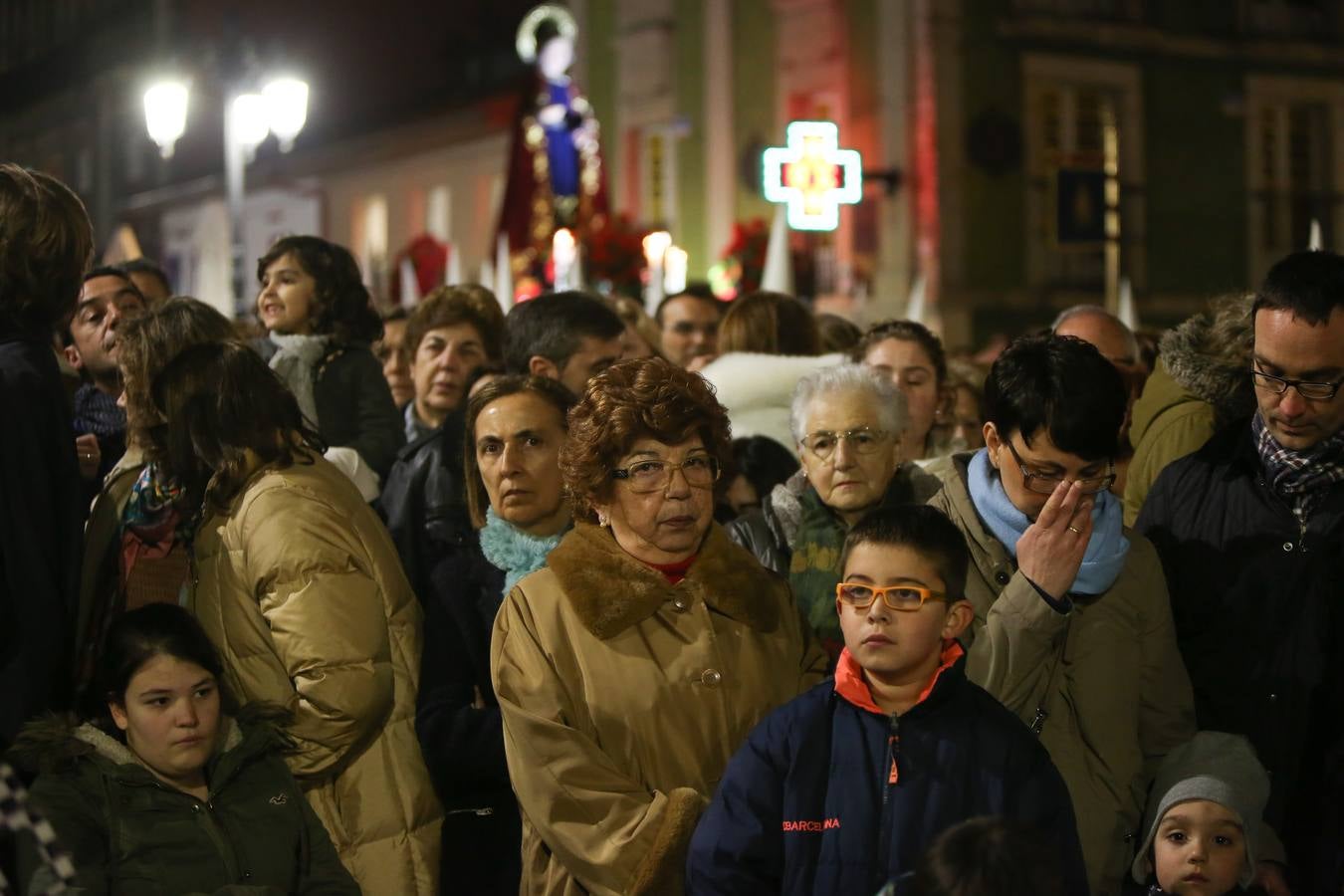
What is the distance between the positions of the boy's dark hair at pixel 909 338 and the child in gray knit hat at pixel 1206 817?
8.50 feet

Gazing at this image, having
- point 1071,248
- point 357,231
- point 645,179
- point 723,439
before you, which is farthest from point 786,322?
point 357,231

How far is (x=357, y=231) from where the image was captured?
42.5 meters

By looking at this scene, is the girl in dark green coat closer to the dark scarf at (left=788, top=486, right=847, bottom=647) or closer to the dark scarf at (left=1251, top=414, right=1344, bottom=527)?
the dark scarf at (left=788, top=486, right=847, bottom=647)

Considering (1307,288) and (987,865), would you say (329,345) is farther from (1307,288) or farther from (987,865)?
(987,865)

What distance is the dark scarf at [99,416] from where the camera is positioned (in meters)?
6.38

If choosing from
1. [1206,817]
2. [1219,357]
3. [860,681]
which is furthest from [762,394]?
[860,681]

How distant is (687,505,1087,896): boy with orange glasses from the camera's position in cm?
379

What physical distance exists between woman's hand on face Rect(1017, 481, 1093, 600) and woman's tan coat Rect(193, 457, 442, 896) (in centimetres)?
174

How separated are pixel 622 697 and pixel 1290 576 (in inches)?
70.1

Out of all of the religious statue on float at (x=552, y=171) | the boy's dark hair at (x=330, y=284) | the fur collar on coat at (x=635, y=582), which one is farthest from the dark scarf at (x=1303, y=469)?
the religious statue on float at (x=552, y=171)

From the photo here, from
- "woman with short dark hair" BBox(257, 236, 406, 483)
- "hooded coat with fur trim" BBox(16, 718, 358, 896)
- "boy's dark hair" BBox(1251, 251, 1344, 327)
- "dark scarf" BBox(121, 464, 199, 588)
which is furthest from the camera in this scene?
"woman with short dark hair" BBox(257, 236, 406, 483)

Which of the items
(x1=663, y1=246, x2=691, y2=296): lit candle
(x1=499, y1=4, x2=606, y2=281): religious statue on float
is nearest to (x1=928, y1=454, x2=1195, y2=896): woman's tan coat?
(x1=663, y1=246, x2=691, y2=296): lit candle

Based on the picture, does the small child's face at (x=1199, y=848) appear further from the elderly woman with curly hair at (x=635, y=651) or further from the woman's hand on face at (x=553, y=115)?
the woman's hand on face at (x=553, y=115)

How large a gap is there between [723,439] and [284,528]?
1166mm
